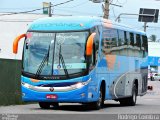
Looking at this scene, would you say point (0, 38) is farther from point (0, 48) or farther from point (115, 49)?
point (115, 49)

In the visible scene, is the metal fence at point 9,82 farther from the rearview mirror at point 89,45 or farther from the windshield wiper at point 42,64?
the rearview mirror at point 89,45

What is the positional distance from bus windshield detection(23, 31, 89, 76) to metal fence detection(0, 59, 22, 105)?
3.49 meters

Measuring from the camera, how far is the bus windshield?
19609 millimetres

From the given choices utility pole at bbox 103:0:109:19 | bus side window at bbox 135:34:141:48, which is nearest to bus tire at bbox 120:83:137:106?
bus side window at bbox 135:34:141:48

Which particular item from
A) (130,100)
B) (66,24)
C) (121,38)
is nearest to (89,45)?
(66,24)

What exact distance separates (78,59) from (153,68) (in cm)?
9253

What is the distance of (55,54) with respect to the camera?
19859 mm

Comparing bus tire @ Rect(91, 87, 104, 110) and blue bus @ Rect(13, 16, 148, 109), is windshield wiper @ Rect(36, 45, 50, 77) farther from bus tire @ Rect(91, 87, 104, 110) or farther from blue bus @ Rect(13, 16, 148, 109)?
bus tire @ Rect(91, 87, 104, 110)

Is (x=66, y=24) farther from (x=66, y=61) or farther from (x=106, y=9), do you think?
(x=106, y=9)

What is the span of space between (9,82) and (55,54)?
480 cm

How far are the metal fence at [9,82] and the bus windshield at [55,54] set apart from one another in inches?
138

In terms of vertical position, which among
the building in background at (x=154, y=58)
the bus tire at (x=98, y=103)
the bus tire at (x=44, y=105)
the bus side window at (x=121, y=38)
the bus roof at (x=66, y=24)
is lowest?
the building in background at (x=154, y=58)

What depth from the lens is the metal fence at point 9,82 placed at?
23.4m

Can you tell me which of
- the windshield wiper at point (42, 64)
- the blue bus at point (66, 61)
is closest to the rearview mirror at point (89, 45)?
the blue bus at point (66, 61)
